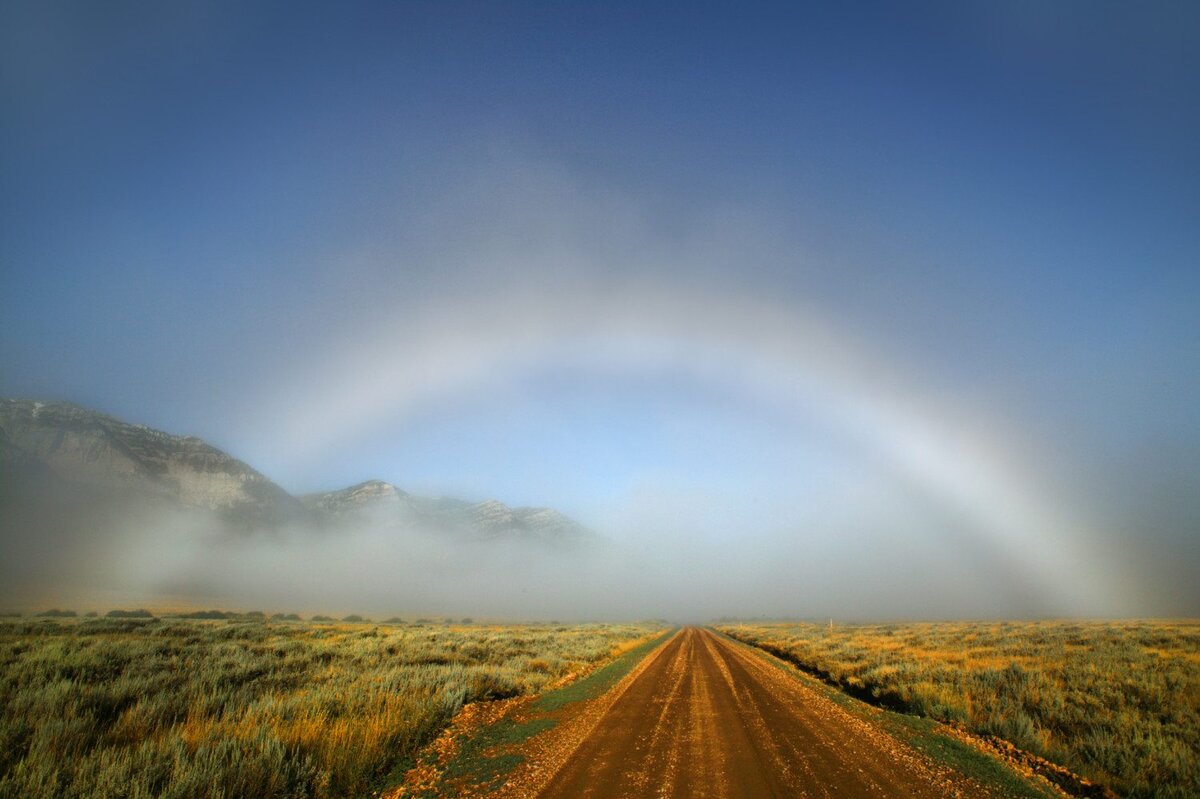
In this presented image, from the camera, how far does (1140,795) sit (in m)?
7.09

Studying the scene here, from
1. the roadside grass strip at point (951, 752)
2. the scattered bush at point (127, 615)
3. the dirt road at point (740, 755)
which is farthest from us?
the scattered bush at point (127, 615)

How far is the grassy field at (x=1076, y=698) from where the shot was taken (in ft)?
26.1

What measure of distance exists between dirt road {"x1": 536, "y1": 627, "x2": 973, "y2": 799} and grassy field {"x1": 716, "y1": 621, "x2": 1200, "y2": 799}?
2715 millimetres

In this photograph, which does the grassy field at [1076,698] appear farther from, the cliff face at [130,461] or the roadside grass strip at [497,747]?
the cliff face at [130,461]

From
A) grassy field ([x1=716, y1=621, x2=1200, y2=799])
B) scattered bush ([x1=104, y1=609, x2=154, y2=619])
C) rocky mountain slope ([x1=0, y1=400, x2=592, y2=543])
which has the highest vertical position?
rocky mountain slope ([x1=0, y1=400, x2=592, y2=543])

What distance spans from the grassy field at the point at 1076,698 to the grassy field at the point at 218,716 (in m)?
11.8

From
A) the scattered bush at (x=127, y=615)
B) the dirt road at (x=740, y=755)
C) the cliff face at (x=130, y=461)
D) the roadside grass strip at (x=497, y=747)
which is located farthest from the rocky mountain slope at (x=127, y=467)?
the dirt road at (x=740, y=755)

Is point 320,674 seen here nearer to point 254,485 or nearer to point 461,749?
point 461,749

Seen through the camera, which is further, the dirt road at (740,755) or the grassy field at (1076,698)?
the grassy field at (1076,698)

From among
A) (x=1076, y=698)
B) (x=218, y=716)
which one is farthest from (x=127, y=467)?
(x=1076, y=698)

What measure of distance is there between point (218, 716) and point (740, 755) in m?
10.4

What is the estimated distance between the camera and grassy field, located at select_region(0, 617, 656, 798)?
594cm

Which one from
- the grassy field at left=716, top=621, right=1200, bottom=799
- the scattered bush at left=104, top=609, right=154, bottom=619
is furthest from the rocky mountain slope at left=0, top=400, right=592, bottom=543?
the grassy field at left=716, top=621, right=1200, bottom=799

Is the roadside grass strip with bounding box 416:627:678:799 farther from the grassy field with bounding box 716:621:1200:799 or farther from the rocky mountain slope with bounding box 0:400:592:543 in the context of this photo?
the rocky mountain slope with bounding box 0:400:592:543
